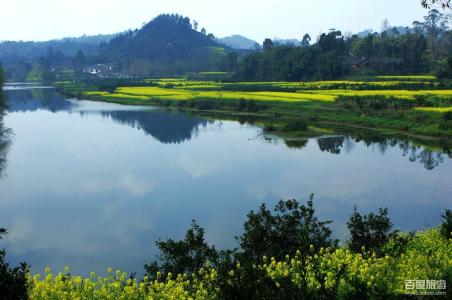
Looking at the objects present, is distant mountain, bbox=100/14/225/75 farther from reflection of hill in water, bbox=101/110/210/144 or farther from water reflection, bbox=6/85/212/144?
reflection of hill in water, bbox=101/110/210/144

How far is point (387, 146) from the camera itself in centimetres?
3828

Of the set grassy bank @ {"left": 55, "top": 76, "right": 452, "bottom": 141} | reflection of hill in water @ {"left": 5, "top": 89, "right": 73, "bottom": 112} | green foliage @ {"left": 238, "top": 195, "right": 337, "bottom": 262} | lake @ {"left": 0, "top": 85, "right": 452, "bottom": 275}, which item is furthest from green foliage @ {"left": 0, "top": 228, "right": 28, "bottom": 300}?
reflection of hill in water @ {"left": 5, "top": 89, "right": 73, "bottom": 112}

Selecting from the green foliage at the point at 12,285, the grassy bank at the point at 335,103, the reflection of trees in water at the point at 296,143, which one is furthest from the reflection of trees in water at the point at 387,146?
the green foliage at the point at 12,285

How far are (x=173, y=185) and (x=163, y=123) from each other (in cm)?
2653

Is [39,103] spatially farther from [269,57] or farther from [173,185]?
[173,185]

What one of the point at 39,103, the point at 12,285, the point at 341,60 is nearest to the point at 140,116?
the point at 39,103

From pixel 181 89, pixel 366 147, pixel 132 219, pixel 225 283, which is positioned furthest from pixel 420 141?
pixel 181 89

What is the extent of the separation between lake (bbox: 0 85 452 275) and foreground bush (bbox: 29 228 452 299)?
7973mm

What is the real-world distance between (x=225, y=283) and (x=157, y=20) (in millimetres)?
195892

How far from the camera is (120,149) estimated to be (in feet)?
128

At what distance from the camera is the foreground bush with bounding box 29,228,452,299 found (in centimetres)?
834

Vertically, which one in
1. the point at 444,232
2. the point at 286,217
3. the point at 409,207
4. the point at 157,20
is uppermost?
the point at 157,20

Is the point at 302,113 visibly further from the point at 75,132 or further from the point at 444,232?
the point at 444,232

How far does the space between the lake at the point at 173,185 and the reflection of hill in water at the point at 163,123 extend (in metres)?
0.43
